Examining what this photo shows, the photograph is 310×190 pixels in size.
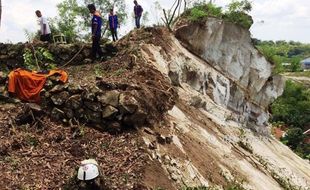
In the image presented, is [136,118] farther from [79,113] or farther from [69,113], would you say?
[69,113]

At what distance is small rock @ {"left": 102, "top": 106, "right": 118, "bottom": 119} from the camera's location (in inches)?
416

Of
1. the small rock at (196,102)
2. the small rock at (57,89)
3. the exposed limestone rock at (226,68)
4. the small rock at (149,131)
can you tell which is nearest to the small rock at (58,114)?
the small rock at (57,89)

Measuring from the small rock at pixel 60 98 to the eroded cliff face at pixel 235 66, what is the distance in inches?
356

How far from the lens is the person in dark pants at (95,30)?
14.2 meters

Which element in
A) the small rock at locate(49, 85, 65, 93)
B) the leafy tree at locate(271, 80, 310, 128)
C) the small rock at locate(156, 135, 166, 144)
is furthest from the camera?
the leafy tree at locate(271, 80, 310, 128)

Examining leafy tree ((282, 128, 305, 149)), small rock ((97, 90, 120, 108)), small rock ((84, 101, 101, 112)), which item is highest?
small rock ((97, 90, 120, 108))

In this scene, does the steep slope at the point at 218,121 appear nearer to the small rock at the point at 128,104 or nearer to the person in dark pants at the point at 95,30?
the small rock at the point at 128,104

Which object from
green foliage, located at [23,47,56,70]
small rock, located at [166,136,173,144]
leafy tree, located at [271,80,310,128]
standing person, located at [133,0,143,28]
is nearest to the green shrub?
standing person, located at [133,0,143,28]

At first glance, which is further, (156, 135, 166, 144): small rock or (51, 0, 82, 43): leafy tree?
(51, 0, 82, 43): leafy tree

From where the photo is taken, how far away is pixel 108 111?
10594mm

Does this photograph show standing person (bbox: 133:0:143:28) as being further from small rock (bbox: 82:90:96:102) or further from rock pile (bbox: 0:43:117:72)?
small rock (bbox: 82:90:96:102)

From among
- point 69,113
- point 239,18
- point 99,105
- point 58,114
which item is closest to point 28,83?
point 58,114

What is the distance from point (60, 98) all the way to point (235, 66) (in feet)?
46.8

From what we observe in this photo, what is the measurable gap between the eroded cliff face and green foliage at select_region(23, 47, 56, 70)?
241 inches
